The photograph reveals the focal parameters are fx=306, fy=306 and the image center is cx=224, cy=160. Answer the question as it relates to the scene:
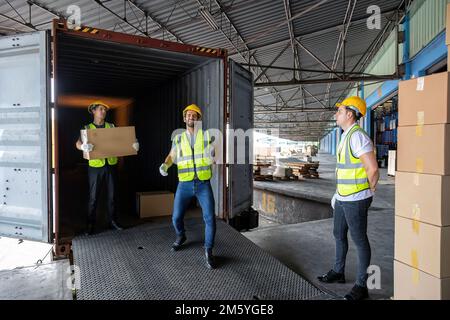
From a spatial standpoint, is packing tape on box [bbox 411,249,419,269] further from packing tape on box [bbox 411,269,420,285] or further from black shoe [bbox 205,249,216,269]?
black shoe [bbox 205,249,216,269]

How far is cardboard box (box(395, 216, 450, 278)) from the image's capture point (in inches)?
88.0

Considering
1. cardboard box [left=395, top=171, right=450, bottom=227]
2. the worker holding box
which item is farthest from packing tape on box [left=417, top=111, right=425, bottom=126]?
the worker holding box

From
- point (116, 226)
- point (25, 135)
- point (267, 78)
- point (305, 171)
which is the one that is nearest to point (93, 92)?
point (25, 135)

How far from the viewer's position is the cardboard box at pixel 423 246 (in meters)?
2.23

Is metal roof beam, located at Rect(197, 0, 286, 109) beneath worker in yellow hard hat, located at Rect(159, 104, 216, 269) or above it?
above

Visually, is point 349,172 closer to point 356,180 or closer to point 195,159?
point 356,180

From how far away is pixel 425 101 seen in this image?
2.39m

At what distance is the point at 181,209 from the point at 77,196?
480 cm

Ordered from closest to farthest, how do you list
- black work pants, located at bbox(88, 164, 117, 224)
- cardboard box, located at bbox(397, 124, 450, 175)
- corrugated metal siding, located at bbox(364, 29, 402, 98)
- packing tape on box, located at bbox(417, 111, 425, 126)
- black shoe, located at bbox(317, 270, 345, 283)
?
cardboard box, located at bbox(397, 124, 450, 175) → packing tape on box, located at bbox(417, 111, 425, 126) → black shoe, located at bbox(317, 270, 345, 283) → black work pants, located at bbox(88, 164, 117, 224) → corrugated metal siding, located at bbox(364, 29, 402, 98)

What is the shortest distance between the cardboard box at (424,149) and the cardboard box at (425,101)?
0.06 meters

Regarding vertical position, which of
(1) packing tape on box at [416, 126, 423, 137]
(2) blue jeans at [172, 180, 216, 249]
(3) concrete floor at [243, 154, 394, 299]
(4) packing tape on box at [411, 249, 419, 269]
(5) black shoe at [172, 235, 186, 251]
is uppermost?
(1) packing tape on box at [416, 126, 423, 137]
